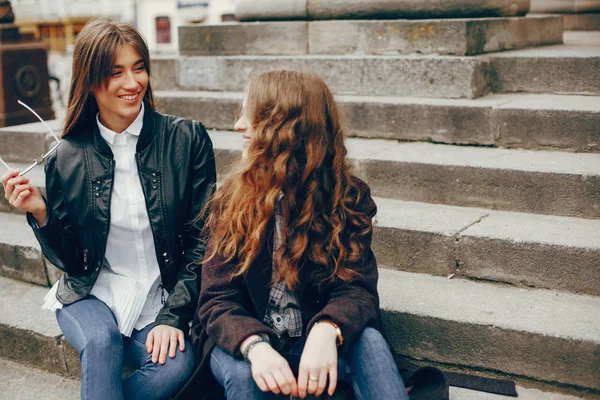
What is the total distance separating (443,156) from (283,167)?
157cm

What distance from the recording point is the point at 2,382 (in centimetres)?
322

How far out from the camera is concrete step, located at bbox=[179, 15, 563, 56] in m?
4.37

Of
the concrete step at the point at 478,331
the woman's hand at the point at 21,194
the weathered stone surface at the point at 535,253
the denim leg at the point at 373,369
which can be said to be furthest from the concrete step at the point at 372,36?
the woman's hand at the point at 21,194

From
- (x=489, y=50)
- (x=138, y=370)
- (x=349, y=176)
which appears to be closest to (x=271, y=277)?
(x=349, y=176)

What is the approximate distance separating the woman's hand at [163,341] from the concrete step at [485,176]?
60.5 inches

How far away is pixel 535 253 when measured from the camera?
3033 mm

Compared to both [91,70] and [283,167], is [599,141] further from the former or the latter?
[91,70]

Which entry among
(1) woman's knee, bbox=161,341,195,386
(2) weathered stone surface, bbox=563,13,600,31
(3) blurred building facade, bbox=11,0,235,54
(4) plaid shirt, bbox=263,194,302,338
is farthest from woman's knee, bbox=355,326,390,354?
(3) blurred building facade, bbox=11,0,235,54

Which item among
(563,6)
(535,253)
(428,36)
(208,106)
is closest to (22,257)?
(208,106)

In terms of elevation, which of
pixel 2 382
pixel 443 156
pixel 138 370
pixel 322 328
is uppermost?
pixel 443 156

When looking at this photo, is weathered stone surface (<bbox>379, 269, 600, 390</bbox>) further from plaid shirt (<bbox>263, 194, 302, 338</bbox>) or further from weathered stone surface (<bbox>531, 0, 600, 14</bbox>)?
weathered stone surface (<bbox>531, 0, 600, 14</bbox>)

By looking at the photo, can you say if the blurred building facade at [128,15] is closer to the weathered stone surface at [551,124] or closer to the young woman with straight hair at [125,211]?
the weathered stone surface at [551,124]

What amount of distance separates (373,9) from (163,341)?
293 cm

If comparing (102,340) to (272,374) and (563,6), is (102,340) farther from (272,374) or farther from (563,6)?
(563,6)
